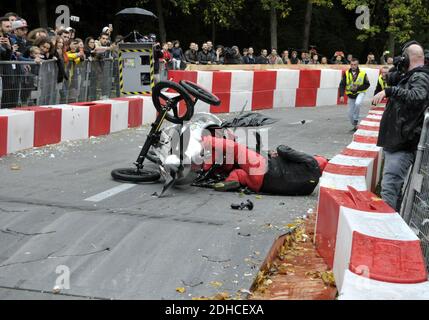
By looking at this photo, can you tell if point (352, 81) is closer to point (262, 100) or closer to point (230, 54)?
point (262, 100)

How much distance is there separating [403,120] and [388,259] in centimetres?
242

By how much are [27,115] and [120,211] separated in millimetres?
4203

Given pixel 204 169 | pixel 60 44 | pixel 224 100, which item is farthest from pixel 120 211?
pixel 224 100

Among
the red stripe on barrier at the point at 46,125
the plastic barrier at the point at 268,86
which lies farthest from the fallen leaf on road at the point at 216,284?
the plastic barrier at the point at 268,86

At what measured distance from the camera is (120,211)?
21.3 feet

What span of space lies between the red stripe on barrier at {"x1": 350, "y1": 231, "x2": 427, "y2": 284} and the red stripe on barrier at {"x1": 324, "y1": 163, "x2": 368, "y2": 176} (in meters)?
2.17

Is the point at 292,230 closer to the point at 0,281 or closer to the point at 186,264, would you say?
the point at 186,264

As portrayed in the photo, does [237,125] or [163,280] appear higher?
[237,125]

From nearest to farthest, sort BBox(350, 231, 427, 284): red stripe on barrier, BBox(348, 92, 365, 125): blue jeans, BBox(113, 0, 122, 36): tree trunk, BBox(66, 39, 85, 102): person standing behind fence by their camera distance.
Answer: BBox(350, 231, 427, 284): red stripe on barrier
BBox(66, 39, 85, 102): person standing behind fence
BBox(348, 92, 365, 125): blue jeans
BBox(113, 0, 122, 36): tree trunk

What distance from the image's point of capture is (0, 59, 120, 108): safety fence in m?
10.9

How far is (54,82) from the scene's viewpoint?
41.1ft

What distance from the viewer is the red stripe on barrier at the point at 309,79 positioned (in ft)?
65.1

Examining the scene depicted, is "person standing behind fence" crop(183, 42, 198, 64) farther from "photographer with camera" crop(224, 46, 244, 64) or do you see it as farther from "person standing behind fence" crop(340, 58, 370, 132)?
"person standing behind fence" crop(340, 58, 370, 132)

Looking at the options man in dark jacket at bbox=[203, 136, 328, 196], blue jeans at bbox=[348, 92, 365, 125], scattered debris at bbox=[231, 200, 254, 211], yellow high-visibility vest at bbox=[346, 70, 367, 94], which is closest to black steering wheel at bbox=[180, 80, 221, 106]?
man in dark jacket at bbox=[203, 136, 328, 196]
